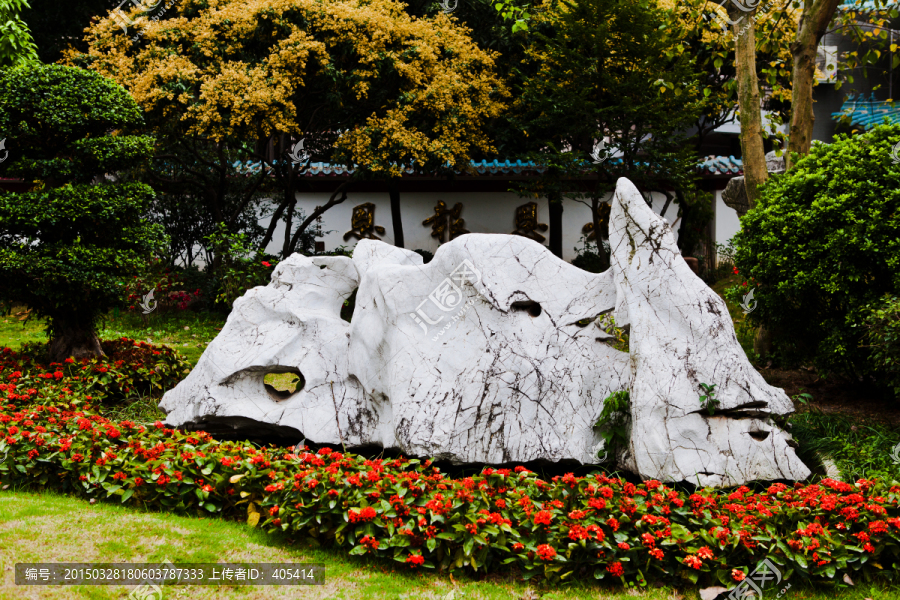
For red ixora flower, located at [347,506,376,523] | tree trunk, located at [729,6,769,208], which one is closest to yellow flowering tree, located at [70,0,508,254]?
tree trunk, located at [729,6,769,208]

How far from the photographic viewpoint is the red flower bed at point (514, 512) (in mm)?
3398

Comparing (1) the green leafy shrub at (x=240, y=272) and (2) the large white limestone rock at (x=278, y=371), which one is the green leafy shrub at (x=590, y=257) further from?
(2) the large white limestone rock at (x=278, y=371)

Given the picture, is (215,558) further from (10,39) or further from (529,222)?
(529,222)

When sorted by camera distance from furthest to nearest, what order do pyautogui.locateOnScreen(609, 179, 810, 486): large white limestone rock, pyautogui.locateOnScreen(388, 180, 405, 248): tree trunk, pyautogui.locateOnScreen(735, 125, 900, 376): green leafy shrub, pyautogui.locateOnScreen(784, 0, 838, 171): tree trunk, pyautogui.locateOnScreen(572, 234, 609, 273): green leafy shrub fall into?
pyautogui.locateOnScreen(388, 180, 405, 248): tree trunk, pyautogui.locateOnScreen(572, 234, 609, 273): green leafy shrub, pyautogui.locateOnScreen(784, 0, 838, 171): tree trunk, pyautogui.locateOnScreen(735, 125, 900, 376): green leafy shrub, pyautogui.locateOnScreen(609, 179, 810, 486): large white limestone rock

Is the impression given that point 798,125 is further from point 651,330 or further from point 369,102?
point 369,102

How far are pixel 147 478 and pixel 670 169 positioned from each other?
414 inches

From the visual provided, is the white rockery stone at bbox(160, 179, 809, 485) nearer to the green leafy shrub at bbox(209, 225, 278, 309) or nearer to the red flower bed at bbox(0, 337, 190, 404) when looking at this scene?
the red flower bed at bbox(0, 337, 190, 404)

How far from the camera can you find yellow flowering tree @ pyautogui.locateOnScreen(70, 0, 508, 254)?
10.1 m

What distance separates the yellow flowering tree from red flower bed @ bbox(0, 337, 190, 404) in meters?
4.12

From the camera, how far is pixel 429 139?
37.8 ft

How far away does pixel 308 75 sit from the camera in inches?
425

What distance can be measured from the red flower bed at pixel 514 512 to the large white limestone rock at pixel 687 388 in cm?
22

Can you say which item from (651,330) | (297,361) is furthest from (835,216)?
(297,361)

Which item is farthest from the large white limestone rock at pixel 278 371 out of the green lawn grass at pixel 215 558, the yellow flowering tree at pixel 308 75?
the yellow flowering tree at pixel 308 75
